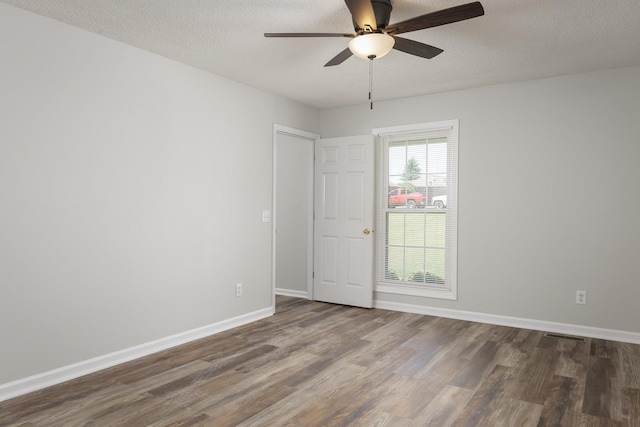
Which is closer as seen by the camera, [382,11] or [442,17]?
[442,17]

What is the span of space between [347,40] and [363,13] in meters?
0.90

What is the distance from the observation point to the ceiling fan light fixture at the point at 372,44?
8.87ft

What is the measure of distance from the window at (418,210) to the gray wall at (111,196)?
165 centimetres

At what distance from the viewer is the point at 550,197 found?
4348mm

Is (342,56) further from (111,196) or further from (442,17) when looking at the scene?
(111,196)

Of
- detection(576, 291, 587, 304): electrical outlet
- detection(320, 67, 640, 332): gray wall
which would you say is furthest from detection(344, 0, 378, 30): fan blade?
detection(576, 291, 587, 304): electrical outlet

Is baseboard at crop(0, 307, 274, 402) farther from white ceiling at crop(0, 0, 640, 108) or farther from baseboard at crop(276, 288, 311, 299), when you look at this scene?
white ceiling at crop(0, 0, 640, 108)

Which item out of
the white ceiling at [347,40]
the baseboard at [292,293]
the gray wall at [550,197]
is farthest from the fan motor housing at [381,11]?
the baseboard at [292,293]

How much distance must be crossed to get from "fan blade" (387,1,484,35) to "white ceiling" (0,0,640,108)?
20 cm

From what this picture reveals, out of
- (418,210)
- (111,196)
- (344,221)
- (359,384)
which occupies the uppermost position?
(111,196)

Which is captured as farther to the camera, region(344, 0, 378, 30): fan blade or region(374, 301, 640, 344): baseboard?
region(374, 301, 640, 344): baseboard

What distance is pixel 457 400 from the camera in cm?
279

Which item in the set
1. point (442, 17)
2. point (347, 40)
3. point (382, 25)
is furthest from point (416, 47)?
point (347, 40)

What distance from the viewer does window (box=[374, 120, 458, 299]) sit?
16.2ft
